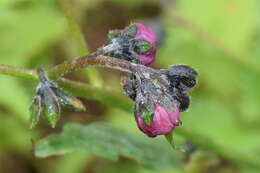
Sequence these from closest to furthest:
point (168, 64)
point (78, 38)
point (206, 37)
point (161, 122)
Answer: point (161, 122) < point (78, 38) < point (206, 37) < point (168, 64)

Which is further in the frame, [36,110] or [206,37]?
[206,37]

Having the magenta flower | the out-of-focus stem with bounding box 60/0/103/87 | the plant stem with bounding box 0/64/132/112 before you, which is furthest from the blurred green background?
the magenta flower

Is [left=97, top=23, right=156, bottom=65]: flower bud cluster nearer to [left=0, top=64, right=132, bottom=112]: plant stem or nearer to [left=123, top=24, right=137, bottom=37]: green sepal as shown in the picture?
[left=123, top=24, right=137, bottom=37]: green sepal

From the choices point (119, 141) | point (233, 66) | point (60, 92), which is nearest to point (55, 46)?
point (233, 66)

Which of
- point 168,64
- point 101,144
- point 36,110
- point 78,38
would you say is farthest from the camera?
point 168,64

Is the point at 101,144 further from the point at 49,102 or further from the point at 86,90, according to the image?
the point at 49,102

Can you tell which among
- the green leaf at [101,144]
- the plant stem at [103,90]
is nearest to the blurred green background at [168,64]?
the plant stem at [103,90]

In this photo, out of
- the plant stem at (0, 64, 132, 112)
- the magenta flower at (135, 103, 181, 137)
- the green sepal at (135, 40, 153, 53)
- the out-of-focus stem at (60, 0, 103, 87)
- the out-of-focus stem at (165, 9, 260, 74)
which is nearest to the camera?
the magenta flower at (135, 103, 181, 137)

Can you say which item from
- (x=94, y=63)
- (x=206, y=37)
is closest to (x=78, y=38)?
(x=94, y=63)
